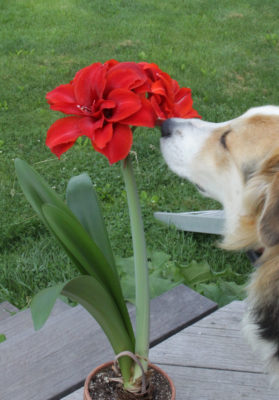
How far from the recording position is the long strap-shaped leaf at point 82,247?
122cm

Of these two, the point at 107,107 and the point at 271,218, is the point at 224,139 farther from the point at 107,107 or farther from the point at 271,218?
the point at 107,107

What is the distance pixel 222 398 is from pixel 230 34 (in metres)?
6.19

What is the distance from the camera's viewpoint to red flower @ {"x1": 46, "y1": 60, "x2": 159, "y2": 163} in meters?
1.22

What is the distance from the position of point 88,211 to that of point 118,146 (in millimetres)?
336

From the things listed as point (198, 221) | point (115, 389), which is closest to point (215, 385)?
point (115, 389)

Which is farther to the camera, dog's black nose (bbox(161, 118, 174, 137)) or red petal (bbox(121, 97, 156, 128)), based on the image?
dog's black nose (bbox(161, 118, 174, 137))

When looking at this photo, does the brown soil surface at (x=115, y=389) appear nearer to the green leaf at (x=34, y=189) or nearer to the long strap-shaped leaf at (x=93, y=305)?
the long strap-shaped leaf at (x=93, y=305)

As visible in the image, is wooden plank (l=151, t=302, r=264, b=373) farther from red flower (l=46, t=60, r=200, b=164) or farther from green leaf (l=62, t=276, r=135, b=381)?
red flower (l=46, t=60, r=200, b=164)

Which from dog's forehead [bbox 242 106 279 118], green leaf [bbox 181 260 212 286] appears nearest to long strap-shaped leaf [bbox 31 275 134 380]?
dog's forehead [bbox 242 106 279 118]

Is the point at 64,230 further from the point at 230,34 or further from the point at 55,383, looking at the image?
the point at 230,34

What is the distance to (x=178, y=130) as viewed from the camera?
2.13 meters

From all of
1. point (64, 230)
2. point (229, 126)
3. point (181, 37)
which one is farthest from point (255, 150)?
point (181, 37)

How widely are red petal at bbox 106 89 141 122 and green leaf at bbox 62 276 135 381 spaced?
39cm

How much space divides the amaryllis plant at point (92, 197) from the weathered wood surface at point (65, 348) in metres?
0.41
